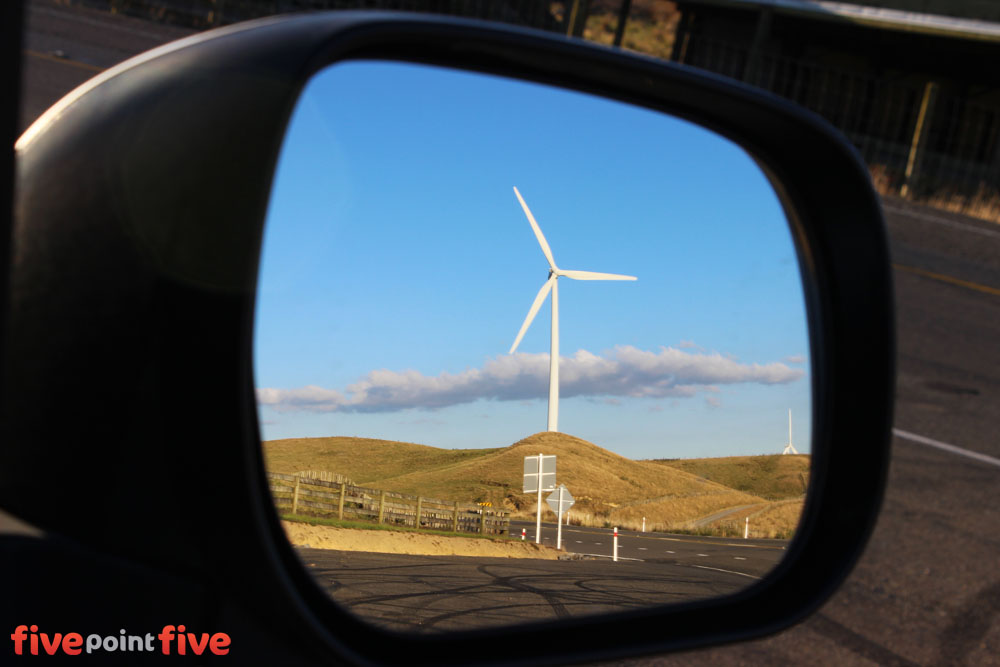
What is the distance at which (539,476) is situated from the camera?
3.97 feet

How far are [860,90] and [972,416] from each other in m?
17.5

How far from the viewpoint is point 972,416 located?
595cm

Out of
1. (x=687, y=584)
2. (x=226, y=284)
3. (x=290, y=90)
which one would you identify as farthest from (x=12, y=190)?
(x=687, y=584)

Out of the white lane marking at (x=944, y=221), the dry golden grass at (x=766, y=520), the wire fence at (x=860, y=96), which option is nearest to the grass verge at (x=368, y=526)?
the dry golden grass at (x=766, y=520)

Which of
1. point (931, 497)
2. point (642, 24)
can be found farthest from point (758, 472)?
point (642, 24)

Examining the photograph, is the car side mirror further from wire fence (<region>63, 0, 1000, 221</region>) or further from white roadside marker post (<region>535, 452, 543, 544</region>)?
wire fence (<region>63, 0, 1000, 221</region>)

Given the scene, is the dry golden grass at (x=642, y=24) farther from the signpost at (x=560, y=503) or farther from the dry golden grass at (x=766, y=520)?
the signpost at (x=560, y=503)

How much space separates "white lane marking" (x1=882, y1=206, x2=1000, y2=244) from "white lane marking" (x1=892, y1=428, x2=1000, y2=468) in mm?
6997

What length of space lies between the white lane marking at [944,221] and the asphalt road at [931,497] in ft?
1.22

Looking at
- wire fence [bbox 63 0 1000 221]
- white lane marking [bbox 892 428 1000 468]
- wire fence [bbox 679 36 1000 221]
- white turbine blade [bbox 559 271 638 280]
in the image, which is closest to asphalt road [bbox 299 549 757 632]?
white turbine blade [bbox 559 271 638 280]

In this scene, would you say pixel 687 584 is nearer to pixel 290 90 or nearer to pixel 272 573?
pixel 272 573

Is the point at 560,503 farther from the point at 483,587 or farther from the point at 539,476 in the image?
the point at 483,587

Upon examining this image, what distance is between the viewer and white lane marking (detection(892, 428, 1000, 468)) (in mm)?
5266

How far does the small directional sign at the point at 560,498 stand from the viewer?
1.23 metres
